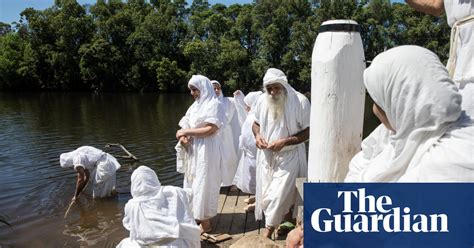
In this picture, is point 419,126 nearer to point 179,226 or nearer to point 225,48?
point 179,226

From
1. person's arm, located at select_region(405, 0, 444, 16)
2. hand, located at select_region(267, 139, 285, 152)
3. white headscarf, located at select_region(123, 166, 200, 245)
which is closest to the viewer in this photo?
person's arm, located at select_region(405, 0, 444, 16)

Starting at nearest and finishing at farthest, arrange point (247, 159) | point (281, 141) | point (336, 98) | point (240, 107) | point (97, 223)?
point (336, 98) → point (281, 141) → point (247, 159) → point (97, 223) → point (240, 107)

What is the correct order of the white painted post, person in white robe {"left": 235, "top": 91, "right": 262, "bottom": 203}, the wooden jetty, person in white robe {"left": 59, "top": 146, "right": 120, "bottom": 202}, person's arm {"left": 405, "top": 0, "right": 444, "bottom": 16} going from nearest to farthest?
person's arm {"left": 405, "top": 0, "right": 444, "bottom": 16}
the white painted post
the wooden jetty
person in white robe {"left": 235, "top": 91, "right": 262, "bottom": 203}
person in white robe {"left": 59, "top": 146, "right": 120, "bottom": 202}

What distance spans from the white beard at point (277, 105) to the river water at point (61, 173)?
11.8 ft

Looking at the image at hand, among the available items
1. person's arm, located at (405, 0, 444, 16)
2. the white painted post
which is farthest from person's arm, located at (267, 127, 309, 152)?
person's arm, located at (405, 0, 444, 16)

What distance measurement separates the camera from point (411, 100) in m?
1.39

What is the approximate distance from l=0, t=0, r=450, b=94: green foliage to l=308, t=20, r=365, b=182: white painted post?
3766 centimetres

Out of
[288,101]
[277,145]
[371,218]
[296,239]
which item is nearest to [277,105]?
[288,101]

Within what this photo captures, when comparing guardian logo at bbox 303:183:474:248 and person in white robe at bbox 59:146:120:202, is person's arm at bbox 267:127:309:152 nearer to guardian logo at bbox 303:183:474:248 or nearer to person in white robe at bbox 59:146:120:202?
guardian logo at bbox 303:183:474:248

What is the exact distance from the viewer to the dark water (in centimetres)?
707

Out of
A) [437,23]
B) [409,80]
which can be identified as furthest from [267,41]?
[409,80]

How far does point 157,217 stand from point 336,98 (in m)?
2.24

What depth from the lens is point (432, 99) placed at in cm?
136

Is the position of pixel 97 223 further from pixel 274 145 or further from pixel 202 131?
pixel 274 145
